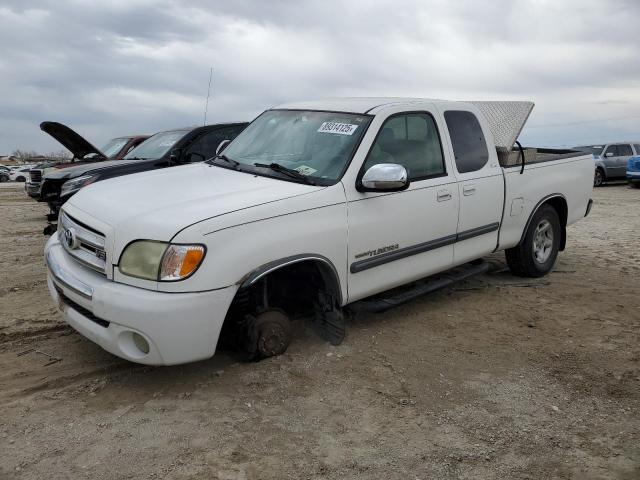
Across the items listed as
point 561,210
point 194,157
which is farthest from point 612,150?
point 194,157

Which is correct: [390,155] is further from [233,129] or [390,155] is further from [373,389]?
[233,129]

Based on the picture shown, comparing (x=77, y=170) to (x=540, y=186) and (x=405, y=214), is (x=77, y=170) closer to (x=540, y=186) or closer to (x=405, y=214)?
(x=405, y=214)

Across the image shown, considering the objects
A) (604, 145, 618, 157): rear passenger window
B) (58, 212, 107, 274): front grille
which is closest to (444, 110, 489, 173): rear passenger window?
(58, 212, 107, 274): front grille

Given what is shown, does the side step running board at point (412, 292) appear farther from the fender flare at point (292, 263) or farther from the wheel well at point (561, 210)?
the wheel well at point (561, 210)

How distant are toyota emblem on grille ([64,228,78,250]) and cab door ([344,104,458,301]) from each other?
1.86m

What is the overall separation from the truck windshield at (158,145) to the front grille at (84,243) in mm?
4552

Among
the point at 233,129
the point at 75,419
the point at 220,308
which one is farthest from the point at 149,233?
the point at 233,129

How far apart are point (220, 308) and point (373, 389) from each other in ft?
3.67

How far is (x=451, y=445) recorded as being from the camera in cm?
319

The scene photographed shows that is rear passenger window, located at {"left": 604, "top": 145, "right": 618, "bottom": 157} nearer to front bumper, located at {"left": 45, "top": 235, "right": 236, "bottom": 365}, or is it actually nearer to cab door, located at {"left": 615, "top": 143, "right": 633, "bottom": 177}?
cab door, located at {"left": 615, "top": 143, "right": 633, "bottom": 177}

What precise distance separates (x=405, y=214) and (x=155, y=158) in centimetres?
495

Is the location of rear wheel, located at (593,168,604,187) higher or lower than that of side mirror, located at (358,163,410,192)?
lower

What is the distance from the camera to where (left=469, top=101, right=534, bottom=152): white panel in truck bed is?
231 inches

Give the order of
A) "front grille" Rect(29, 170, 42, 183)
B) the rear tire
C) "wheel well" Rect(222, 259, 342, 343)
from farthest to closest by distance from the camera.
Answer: "front grille" Rect(29, 170, 42, 183) < the rear tire < "wheel well" Rect(222, 259, 342, 343)
